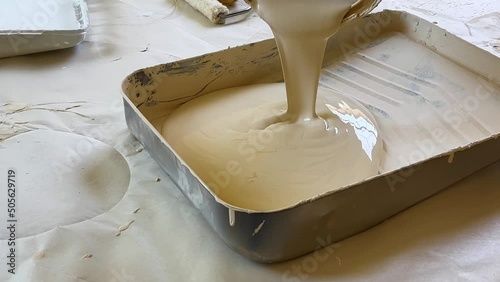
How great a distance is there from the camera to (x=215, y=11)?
3.55 ft

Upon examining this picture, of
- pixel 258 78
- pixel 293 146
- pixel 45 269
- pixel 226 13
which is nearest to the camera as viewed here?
pixel 45 269

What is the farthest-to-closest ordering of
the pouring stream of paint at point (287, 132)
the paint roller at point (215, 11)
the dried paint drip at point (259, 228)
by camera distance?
the paint roller at point (215, 11) < the pouring stream of paint at point (287, 132) < the dried paint drip at point (259, 228)

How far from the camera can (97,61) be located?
967 millimetres

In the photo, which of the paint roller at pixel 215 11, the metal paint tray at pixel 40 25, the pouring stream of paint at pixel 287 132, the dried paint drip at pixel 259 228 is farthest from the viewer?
the paint roller at pixel 215 11

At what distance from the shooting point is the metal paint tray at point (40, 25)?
936 mm

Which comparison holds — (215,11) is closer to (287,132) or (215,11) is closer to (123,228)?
(287,132)

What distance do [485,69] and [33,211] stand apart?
67 cm

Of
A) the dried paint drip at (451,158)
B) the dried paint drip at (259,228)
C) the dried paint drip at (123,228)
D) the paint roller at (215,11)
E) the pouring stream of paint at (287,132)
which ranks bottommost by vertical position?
the paint roller at (215,11)

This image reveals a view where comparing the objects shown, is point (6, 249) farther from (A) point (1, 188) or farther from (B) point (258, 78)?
(B) point (258, 78)

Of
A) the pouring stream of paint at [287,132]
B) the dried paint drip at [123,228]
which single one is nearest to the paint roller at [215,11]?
the pouring stream of paint at [287,132]

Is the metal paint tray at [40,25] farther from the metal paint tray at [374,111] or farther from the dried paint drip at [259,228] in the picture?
the dried paint drip at [259,228]

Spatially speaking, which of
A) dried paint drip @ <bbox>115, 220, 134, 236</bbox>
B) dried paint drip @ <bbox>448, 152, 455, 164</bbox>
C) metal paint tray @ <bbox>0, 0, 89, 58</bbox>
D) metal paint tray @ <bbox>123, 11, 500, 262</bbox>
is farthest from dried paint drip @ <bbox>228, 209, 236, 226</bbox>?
metal paint tray @ <bbox>0, 0, 89, 58</bbox>

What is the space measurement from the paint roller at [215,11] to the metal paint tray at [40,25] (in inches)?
8.3

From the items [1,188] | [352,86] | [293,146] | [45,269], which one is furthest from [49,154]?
[352,86]
